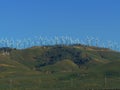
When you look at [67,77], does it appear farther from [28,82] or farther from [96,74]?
[28,82]

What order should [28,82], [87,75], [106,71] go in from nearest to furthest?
1. [28,82]
2. [87,75]
3. [106,71]

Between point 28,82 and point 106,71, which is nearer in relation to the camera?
point 28,82

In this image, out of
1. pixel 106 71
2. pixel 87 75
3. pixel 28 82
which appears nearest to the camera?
pixel 28 82

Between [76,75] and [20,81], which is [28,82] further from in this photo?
[76,75]

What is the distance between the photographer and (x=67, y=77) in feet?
602

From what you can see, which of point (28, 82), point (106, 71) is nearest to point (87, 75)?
point (106, 71)

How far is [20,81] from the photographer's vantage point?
161 m

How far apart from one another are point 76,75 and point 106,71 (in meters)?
16.8

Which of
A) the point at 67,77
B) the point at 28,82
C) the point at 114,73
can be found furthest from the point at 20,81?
the point at 114,73

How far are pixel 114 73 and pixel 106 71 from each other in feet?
21.5

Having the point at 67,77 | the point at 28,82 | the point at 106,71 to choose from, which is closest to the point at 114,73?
the point at 106,71

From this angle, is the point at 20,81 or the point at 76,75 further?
the point at 76,75

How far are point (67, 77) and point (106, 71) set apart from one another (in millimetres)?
21235

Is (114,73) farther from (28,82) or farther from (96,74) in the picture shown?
(28,82)
